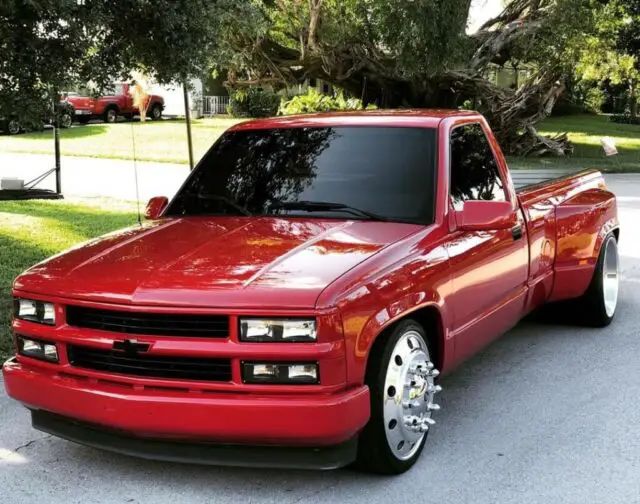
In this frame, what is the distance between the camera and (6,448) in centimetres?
447

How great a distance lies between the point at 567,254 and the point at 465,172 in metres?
1.60

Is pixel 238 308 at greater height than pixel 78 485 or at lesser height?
greater

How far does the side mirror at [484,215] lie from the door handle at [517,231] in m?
0.76

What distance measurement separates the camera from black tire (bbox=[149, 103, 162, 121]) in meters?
40.8

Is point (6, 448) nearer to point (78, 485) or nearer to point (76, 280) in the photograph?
point (78, 485)

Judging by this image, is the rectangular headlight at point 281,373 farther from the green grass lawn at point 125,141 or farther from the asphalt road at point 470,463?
the green grass lawn at point 125,141

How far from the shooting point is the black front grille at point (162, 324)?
3.55m

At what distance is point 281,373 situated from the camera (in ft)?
11.5

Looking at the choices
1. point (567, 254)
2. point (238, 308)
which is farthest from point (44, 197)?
point (238, 308)

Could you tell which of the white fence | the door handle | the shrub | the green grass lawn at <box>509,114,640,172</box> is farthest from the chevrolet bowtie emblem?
the shrub

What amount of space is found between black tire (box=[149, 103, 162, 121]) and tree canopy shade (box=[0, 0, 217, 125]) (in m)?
32.3

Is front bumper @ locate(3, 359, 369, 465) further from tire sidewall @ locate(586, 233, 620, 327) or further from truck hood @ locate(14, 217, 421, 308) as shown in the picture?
tire sidewall @ locate(586, 233, 620, 327)

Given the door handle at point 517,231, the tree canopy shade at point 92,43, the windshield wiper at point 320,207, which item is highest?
the tree canopy shade at point 92,43

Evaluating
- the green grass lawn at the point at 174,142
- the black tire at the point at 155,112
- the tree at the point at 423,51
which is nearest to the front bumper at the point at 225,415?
the tree at the point at 423,51
